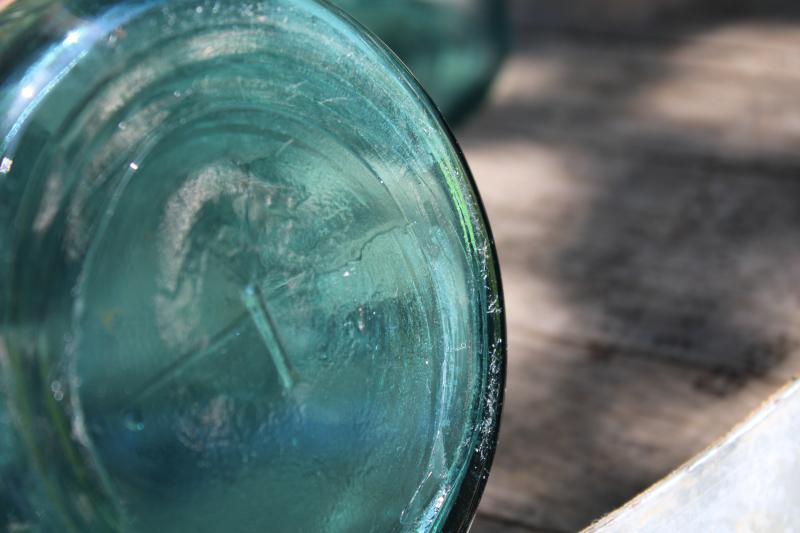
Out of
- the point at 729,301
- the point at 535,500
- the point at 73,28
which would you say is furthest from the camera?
the point at 729,301

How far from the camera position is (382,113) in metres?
0.59

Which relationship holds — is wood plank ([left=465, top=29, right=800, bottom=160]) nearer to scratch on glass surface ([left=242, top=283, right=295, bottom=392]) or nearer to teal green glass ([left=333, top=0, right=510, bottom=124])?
teal green glass ([left=333, top=0, right=510, bottom=124])

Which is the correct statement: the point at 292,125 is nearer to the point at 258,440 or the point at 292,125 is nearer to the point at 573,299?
the point at 258,440

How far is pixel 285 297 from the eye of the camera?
0.60 m

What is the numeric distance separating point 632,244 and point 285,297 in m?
0.63

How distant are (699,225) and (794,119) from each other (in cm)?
26

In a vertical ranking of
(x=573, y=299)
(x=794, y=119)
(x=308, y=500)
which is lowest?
(x=308, y=500)

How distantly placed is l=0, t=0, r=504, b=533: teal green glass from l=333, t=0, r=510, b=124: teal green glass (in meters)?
0.74

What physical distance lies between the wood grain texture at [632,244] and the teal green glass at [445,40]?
0.04 meters

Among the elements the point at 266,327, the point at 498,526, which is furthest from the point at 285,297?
the point at 498,526

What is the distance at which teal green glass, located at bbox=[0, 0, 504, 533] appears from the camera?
1.85ft

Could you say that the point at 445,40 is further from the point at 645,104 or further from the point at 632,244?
the point at 632,244

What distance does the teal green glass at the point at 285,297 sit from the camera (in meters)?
0.56

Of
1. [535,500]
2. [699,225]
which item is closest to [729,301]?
[699,225]
